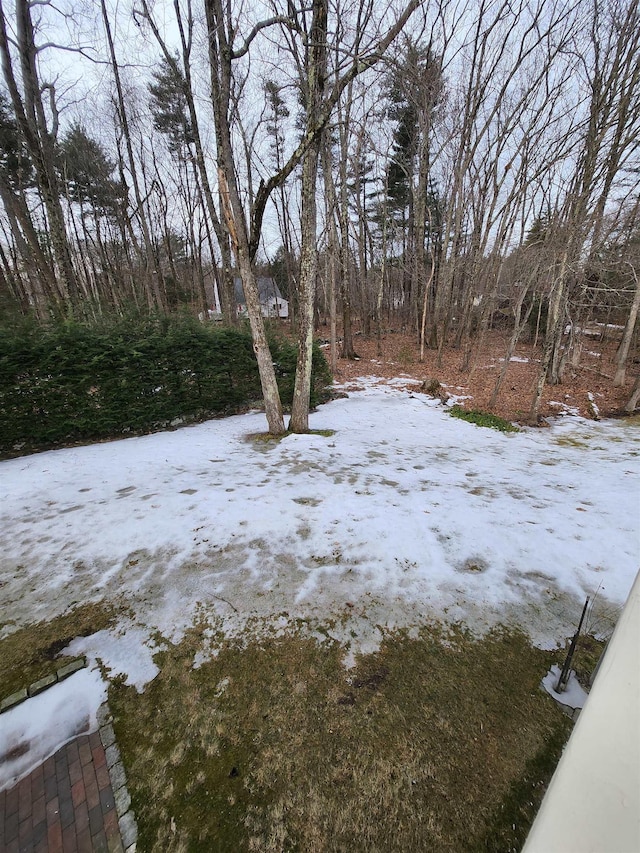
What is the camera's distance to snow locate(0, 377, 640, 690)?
2420 millimetres

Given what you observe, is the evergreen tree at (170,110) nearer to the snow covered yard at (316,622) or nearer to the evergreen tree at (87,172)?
the evergreen tree at (87,172)

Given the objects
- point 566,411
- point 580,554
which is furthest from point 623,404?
point 580,554

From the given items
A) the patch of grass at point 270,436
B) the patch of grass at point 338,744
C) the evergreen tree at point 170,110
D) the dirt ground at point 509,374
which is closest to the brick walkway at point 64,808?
the patch of grass at point 338,744

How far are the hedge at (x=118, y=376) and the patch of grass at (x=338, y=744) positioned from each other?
5255 mm

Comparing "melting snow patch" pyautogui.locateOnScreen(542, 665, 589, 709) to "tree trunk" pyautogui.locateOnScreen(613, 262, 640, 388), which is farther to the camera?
"tree trunk" pyautogui.locateOnScreen(613, 262, 640, 388)

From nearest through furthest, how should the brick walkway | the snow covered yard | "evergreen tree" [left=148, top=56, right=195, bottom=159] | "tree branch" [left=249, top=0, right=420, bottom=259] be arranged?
the brick walkway
the snow covered yard
"tree branch" [left=249, top=0, right=420, bottom=259]
"evergreen tree" [left=148, top=56, right=195, bottom=159]

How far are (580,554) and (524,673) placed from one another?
154 cm

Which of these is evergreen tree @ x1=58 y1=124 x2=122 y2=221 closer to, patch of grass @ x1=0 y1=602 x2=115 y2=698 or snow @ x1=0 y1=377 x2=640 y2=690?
snow @ x1=0 y1=377 x2=640 y2=690

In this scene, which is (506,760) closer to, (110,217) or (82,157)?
(82,157)

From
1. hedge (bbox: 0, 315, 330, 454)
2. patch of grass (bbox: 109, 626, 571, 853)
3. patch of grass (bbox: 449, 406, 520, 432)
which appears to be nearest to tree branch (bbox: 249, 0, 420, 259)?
hedge (bbox: 0, 315, 330, 454)

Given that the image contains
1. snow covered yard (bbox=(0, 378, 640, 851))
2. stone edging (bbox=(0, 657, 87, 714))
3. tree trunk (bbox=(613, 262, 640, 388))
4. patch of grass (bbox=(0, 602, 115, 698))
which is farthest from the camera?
tree trunk (bbox=(613, 262, 640, 388))

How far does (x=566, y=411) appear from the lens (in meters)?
8.66

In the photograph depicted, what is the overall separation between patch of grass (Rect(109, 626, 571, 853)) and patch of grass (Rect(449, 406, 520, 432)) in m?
6.20

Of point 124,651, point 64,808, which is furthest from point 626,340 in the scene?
point 64,808
